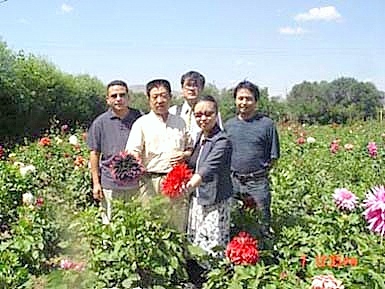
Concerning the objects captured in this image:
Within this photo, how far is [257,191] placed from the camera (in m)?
4.76

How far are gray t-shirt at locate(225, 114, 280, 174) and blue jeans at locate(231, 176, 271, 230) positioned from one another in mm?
83

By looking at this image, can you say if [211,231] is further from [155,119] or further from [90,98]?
[90,98]

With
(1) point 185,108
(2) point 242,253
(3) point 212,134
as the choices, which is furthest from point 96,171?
(2) point 242,253

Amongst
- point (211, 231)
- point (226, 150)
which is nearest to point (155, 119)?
point (226, 150)

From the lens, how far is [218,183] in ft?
14.3

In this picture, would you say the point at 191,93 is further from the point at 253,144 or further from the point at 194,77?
the point at 253,144

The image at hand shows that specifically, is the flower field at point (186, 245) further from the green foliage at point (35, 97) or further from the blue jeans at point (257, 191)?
the green foliage at point (35, 97)

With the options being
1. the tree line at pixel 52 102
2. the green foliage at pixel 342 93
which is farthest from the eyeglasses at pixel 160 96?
the green foliage at pixel 342 93

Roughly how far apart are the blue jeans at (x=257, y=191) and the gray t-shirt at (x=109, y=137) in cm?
85

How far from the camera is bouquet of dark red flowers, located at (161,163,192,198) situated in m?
3.97

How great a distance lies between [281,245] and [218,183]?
67 centimetres

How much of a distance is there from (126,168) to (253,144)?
996mm

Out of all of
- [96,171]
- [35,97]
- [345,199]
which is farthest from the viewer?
[35,97]

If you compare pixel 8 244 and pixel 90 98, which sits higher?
pixel 90 98
